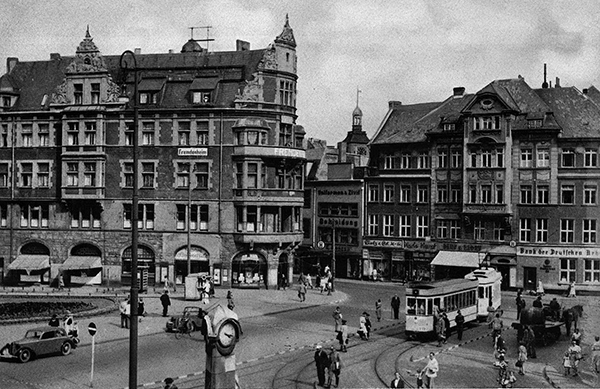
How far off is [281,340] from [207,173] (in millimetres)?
25032

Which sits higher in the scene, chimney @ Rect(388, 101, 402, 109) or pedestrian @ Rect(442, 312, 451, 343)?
chimney @ Rect(388, 101, 402, 109)

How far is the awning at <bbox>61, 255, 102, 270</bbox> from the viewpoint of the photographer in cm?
5698

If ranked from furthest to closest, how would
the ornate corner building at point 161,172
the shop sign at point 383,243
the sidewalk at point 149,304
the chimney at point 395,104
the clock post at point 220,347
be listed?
the chimney at point 395,104
the shop sign at point 383,243
the ornate corner building at point 161,172
the sidewalk at point 149,304
the clock post at point 220,347

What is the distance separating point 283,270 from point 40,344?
3112cm

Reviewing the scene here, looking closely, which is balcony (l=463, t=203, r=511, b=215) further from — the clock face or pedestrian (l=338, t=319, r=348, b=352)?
the clock face

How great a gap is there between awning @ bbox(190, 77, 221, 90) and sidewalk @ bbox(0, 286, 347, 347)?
15.6 m

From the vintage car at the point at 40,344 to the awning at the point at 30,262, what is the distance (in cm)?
2970

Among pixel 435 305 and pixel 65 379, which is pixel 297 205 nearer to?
pixel 435 305

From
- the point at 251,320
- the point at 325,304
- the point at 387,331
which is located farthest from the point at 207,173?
the point at 387,331

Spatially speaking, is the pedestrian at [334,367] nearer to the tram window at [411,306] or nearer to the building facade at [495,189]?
the tram window at [411,306]

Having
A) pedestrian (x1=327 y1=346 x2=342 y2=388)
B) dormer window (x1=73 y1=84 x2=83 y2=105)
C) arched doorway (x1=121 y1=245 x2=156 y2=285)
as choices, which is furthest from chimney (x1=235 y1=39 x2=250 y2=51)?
pedestrian (x1=327 y1=346 x2=342 y2=388)

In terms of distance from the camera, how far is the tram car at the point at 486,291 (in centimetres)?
4025

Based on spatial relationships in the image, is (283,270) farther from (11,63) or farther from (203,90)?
(11,63)

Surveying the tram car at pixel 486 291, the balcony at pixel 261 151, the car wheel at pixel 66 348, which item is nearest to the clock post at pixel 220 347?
the car wheel at pixel 66 348
